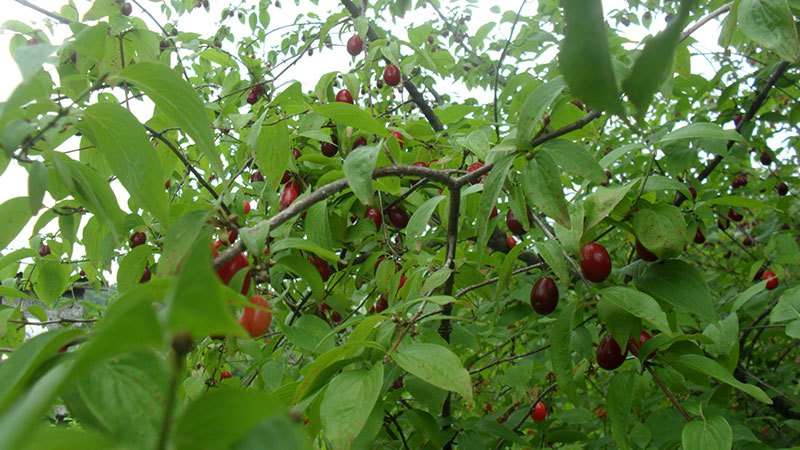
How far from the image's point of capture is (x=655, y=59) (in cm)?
26

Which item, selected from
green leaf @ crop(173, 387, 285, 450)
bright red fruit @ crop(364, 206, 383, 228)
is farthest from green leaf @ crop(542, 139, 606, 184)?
green leaf @ crop(173, 387, 285, 450)

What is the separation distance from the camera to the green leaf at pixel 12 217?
3.71 feet

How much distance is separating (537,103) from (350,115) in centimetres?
51

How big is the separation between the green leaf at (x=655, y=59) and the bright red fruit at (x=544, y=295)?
4.37 feet

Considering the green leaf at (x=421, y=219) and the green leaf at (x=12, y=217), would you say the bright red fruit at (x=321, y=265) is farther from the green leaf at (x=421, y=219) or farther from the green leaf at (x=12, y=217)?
the green leaf at (x=12, y=217)

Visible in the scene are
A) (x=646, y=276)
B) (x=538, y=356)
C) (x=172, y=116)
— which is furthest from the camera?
(x=538, y=356)

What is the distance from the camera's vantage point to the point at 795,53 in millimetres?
1062

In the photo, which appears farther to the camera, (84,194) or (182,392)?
(182,392)

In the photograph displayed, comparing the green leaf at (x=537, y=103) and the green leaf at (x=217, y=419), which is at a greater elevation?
the green leaf at (x=537, y=103)

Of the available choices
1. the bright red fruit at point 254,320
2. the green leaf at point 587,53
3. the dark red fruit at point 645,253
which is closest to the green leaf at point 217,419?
the green leaf at point 587,53

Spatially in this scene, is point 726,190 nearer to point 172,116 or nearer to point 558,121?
point 558,121

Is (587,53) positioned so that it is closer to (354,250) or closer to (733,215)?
(354,250)

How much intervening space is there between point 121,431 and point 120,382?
6cm

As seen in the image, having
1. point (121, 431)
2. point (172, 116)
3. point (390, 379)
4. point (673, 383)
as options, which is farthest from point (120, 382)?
point (673, 383)
